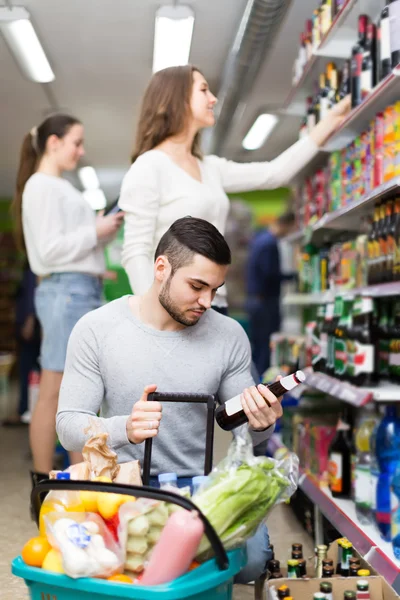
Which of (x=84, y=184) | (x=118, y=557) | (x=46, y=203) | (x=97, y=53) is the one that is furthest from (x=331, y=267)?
(x=84, y=184)

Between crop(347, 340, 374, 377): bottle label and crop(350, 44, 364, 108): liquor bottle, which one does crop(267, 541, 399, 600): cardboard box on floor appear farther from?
crop(350, 44, 364, 108): liquor bottle

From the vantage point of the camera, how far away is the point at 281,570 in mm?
2240

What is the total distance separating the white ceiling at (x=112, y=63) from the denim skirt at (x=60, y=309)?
2698mm

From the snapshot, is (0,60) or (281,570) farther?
(0,60)

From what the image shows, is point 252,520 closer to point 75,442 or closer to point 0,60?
point 75,442

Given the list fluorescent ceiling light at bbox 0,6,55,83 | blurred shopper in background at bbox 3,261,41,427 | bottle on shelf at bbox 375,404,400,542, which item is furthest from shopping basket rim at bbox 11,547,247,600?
blurred shopper in background at bbox 3,261,41,427

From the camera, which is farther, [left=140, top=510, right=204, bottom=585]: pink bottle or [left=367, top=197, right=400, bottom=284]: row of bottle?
[left=367, top=197, right=400, bottom=284]: row of bottle

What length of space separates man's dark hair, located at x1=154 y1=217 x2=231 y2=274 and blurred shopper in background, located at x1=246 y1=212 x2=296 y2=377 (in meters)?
5.42

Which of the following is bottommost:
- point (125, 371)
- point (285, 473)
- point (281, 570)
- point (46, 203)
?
point (281, 570)

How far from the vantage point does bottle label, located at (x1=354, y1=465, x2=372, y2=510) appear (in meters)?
2.73

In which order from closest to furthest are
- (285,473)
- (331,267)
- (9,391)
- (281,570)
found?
(285,473), (281,570), (331,267), (9,391)

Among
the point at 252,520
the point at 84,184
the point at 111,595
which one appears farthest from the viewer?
the point at 84,184

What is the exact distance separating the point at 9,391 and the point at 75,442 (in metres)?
8.78

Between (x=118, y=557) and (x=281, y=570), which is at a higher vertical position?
(x=118, y=557)
